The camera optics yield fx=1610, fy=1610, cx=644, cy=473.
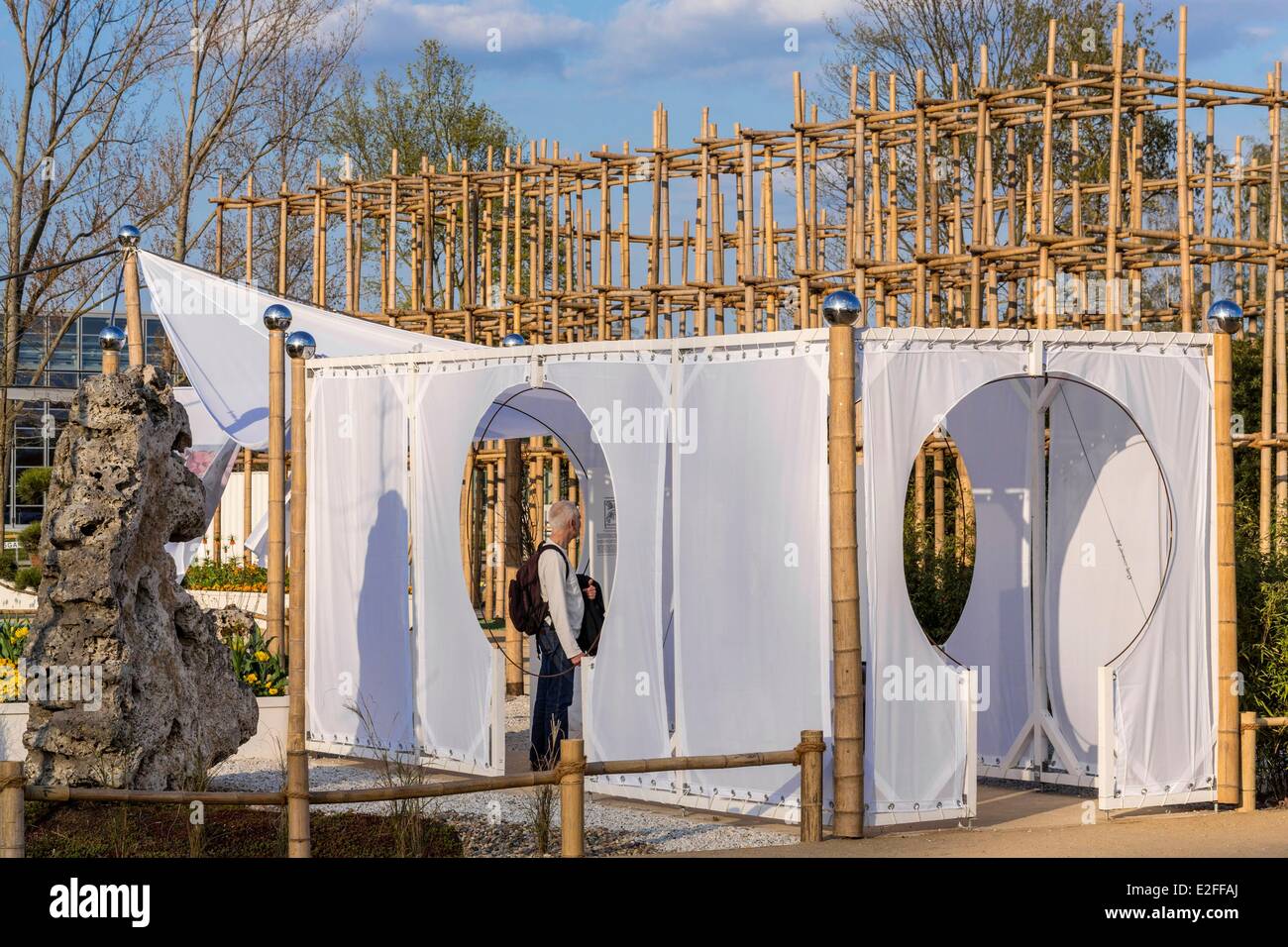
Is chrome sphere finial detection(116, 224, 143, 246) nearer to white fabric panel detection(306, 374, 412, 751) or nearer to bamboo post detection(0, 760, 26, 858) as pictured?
white fabric panel detection(306, 374, 412, 751)

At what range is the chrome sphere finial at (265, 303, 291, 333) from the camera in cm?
898

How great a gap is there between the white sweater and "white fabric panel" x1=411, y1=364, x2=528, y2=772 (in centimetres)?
41

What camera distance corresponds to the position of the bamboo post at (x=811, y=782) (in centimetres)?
671

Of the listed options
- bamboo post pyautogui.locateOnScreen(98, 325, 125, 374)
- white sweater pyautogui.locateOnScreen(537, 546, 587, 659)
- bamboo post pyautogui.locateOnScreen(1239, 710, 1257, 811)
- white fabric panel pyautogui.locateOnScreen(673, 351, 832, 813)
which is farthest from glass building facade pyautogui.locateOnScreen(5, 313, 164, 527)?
bamboo post pyautogui.locateOnScreen(1239, 710, 1257, 811)

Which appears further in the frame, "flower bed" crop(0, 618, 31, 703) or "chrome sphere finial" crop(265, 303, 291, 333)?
"chrome sphere finial" crop(265, 303, 291, 333)

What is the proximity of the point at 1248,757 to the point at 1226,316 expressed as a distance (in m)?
2.06

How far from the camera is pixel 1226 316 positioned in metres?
7.50

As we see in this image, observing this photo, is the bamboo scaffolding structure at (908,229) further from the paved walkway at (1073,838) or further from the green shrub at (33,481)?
the green shrub at (33,481)

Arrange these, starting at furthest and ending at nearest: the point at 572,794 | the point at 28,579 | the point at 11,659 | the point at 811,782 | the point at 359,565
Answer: the point at 28,579 → the point at 11,659 → the point at 359,565 → the point at 811,782 → the point at 572,794

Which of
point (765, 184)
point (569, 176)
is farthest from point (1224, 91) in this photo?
point (569, 176)

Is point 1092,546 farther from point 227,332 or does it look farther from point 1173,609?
point 227,332

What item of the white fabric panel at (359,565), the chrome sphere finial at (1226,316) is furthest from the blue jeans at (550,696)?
the chrome sphere finial at (1226,316)

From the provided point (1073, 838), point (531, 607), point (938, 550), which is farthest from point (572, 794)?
point (938, 550)

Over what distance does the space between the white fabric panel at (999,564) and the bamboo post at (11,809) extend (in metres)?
5.04
